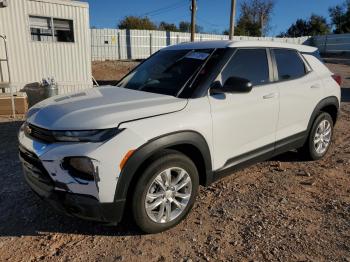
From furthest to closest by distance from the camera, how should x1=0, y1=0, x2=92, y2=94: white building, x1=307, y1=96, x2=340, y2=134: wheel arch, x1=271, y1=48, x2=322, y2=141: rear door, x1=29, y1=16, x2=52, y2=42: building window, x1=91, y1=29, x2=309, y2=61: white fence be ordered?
x1=91, y1=29, x2=309, y2=61: white fence → x1=29, y1=16, x2=52, y2=42: building window → x1=0, y1=0, x2=92, y2=94: white building → x1=307, y1=96, x2=340, y2=134: wheel arch → x1=271, y1=48, x2=322, y2=141: rear door

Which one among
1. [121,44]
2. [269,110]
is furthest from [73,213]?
[121,44]

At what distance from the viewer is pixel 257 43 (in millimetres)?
4227

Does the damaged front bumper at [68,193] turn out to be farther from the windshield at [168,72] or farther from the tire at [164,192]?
the windshield at [168,72]

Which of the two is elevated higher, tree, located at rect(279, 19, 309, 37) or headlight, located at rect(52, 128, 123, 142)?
tree, located at rect(279, 19, 309, 37)

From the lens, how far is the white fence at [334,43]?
1570 inches

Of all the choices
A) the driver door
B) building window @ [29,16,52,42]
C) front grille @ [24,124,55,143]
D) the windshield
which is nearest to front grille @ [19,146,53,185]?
front grille @ [24,124,55,143]

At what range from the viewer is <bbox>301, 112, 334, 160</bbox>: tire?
198 inches

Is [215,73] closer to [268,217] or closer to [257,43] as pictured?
[257,43]

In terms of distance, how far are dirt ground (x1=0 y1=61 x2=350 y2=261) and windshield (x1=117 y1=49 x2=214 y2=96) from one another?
1382 mm

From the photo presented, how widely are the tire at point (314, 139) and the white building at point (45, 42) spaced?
26.0 feet

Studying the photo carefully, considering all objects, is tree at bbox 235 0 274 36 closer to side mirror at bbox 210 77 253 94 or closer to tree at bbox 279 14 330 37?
tree at bbox 279 14 330 37

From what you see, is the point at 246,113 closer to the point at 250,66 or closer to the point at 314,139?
the point at 250,66

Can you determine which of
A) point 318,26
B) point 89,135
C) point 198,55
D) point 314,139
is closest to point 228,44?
point 198,55

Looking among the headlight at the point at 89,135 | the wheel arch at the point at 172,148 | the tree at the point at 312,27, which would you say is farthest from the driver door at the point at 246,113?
the tree at the point at 312,27
